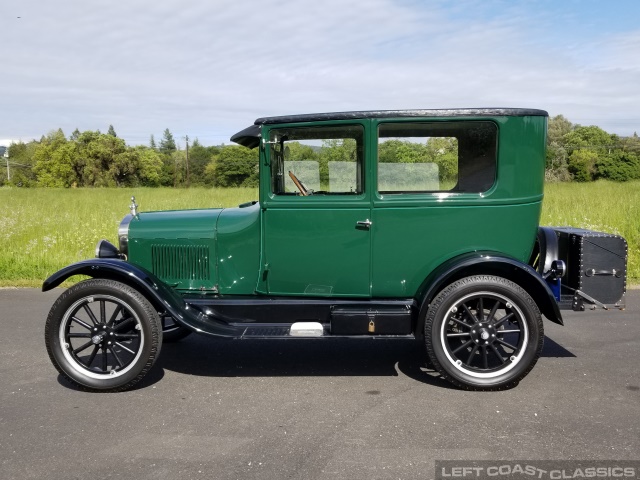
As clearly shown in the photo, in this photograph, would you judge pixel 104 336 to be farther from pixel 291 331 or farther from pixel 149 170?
pixel 149 170

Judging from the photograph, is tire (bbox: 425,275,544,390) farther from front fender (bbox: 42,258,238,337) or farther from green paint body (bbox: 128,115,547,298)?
front fender (bbox: 42,258,238,337)

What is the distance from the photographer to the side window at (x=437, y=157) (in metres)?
4.04

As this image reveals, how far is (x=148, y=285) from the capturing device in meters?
3.91

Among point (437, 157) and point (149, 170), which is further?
point (149, 170)

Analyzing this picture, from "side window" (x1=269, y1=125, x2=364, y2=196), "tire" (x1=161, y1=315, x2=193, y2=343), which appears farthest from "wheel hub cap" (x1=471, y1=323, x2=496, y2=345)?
"tire" (x1=161, y1=315, x2=193, y2=343)

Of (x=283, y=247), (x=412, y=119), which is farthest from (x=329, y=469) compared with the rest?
(x=412, y=119)

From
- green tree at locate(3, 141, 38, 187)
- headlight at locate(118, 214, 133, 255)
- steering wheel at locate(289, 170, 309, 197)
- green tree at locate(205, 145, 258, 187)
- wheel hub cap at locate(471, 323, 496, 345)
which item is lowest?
wheel hub cap at locate(471, 323, 496, 345)

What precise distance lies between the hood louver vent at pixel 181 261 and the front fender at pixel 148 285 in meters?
0.30

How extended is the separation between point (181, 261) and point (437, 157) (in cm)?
219

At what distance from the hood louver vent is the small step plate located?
35.5 inches

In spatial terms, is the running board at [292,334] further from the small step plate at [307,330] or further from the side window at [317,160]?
the side window at [317,160]

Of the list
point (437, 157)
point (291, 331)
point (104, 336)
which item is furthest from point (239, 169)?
point (291, 331)

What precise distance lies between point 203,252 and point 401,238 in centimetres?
157

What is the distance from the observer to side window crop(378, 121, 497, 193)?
13.2 ft
